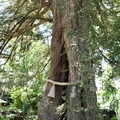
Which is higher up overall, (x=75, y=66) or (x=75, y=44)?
(x=75, y=44)

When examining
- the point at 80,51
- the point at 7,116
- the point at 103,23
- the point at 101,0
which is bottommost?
the point at 7,116

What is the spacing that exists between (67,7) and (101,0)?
1.48 feet

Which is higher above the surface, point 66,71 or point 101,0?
point 101,0

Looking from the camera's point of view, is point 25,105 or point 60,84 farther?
point 25,105

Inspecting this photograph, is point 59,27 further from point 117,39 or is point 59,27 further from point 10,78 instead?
point 117,39

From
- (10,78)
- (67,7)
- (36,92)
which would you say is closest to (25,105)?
(36,92)

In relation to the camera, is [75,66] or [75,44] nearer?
[75,44]

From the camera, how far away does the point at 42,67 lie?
6613 mm

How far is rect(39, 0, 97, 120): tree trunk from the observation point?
3078 millimetres

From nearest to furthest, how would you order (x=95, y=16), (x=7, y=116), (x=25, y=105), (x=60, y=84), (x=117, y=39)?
(x=117, y=39) < (x=95, y=16) < (x=60, y=84) < (x=7, y=116) < (x=25, y=105)

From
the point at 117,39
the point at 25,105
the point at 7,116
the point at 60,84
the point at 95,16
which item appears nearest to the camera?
the point at 117,39

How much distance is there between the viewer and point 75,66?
3.70 m

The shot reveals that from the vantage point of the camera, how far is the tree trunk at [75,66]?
308cm

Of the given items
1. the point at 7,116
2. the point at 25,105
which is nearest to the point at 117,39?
the point at 7,116
